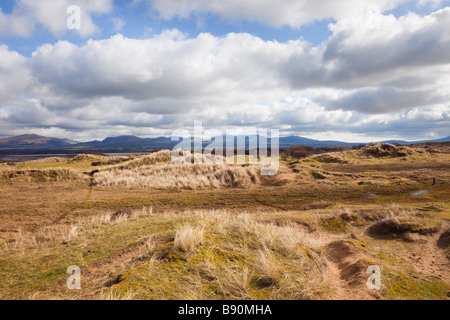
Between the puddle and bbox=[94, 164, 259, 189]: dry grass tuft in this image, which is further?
bbox=[94, 164, 259, 189]: dry grass tuft

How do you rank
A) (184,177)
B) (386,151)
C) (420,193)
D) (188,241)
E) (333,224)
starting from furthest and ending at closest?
(386,151) → (184,177) → (420,193) → (333,224) → (188,241)

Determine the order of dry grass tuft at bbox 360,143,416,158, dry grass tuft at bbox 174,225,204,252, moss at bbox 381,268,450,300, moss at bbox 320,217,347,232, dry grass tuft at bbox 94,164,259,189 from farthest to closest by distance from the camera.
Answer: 1. dry grass tuft at bbox 360,143,416,158
2. dry grass tuft at bbox 94,164,259,189
3. moss at bbox 320,217,347,232
4. dry grass tuft at bbox 174,225,204,252
5. moss at bbox 381,268,450,300

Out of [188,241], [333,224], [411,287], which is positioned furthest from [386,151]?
[188,241]

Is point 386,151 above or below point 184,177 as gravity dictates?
above

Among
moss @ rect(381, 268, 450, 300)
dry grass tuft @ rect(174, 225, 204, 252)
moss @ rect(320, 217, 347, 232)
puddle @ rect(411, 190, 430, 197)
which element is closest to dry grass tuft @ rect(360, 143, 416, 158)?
puddle @ rect(411, 190, 430, 197)

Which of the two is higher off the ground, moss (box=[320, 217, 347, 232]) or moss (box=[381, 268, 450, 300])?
moss (box=[381, 268, 450, 300])

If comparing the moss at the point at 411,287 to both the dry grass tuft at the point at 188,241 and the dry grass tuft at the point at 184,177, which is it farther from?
the dry grass tuft at the point at 184,177

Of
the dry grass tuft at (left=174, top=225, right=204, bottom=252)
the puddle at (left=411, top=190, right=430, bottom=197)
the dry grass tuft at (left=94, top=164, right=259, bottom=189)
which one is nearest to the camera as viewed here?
the dry grass tuft at (left=174, top=225, right=204, bottom=252)

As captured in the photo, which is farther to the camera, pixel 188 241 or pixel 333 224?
pixel 333 224

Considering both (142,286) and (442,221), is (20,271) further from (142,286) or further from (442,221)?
(442,221)

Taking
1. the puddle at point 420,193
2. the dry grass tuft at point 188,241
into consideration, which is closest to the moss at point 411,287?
the dry grass tuft at point 188,241

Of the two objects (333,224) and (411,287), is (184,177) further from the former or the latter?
(411,287)

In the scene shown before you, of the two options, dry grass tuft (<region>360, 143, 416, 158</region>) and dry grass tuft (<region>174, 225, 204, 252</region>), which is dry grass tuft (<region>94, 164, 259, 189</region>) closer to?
dry grass tuft (<region>174, 225, 204, 252</region>)
